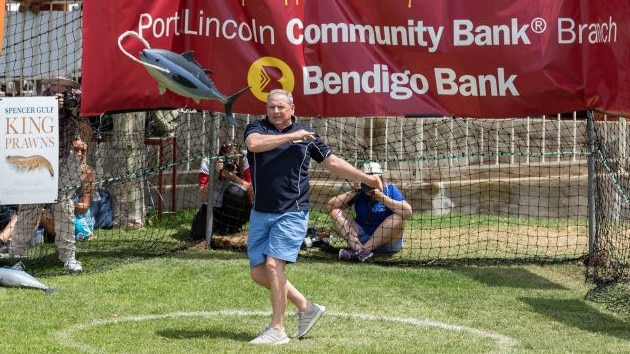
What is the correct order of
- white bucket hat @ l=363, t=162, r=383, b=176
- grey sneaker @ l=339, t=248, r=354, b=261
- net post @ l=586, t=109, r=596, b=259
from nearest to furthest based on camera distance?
white bucket hat @ l=363, t=162, r=383, b=176 → net post @ l=586, t=109, r=596, b=259 → grey sneaker @ l=339, t=248, r=354, b=261

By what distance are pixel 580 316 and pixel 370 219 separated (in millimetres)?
3543

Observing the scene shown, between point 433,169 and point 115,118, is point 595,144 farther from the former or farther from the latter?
point 115,118

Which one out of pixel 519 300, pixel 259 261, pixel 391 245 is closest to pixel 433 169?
pixel 391 245

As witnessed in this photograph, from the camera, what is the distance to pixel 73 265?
1077cm

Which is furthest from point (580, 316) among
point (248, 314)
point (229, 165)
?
point (229, 165)

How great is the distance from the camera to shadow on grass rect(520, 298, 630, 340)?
8359mm

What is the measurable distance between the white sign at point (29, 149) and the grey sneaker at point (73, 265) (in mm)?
682

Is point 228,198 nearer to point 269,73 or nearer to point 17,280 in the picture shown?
point 269,73

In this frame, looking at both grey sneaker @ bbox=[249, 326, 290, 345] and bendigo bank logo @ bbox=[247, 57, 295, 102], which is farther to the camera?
bendigo bank logo @ bbox=[247, 57, 295, 102]

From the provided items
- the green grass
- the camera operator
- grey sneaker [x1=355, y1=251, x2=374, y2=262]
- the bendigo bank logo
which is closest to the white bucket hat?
grey sneaker [x1=355, y1=251, x2=374, y2=262]

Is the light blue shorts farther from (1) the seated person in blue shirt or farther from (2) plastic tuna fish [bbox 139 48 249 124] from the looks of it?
(1) the seated person in blue shirt

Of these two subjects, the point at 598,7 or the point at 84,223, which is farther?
the point at 84,223

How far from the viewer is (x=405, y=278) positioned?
10.6m

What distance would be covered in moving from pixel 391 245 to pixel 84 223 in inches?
138
